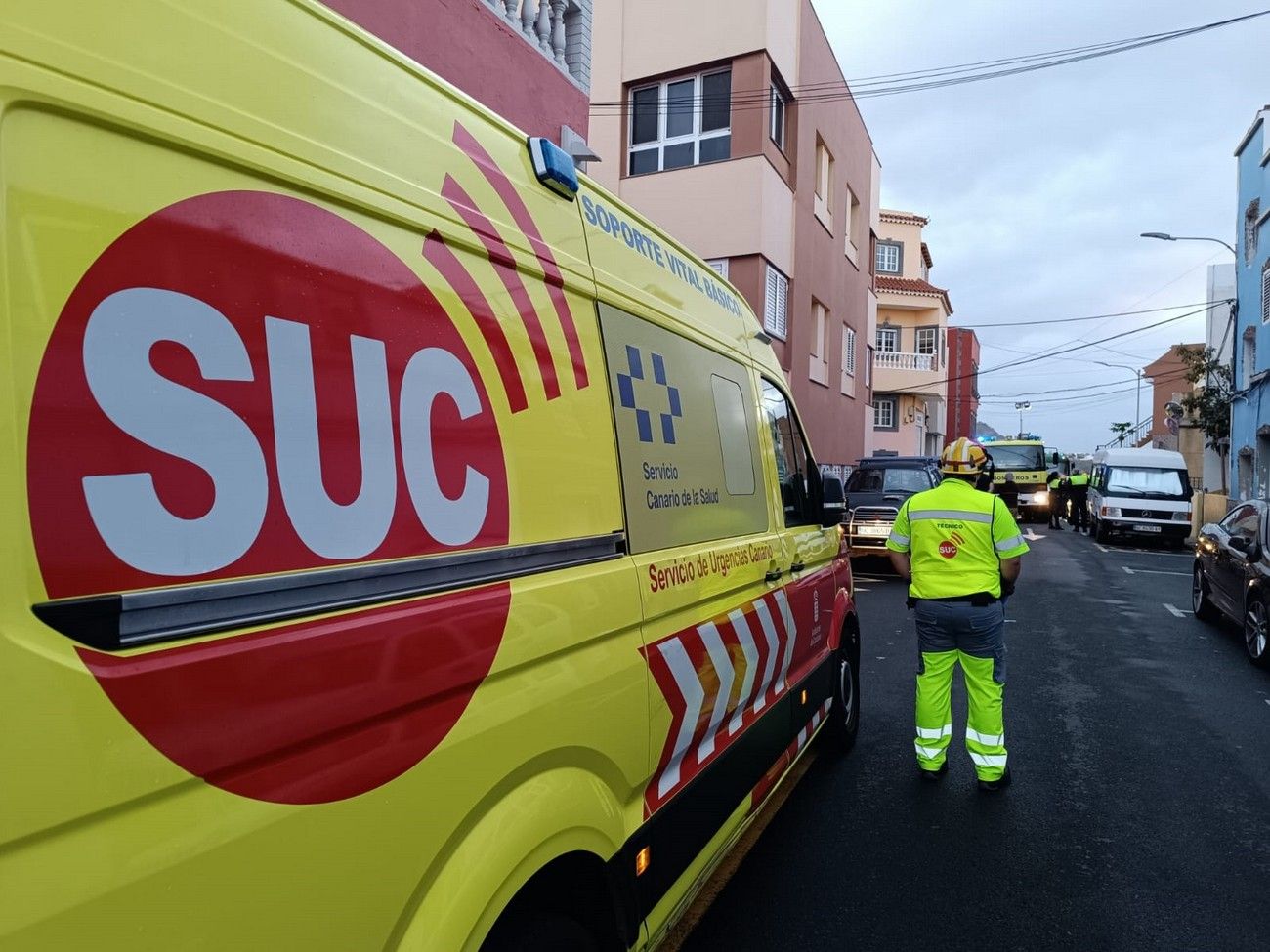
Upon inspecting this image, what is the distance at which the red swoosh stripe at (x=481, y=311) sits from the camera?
170cm

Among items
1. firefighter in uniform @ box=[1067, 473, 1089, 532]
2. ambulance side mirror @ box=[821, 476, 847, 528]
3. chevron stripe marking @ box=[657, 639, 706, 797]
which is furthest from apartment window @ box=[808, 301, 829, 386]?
chevron stripe marking @ box=[657, 639, 706, 797]

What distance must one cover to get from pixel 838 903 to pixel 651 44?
1591cm

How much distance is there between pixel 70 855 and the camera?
39.2 inches

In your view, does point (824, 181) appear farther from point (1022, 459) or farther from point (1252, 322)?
point (1022, 459)

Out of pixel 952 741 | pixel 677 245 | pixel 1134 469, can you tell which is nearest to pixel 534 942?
pixel 677 245

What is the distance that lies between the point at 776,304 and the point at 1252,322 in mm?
14127

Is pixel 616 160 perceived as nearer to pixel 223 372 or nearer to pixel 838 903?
pixel 838 903

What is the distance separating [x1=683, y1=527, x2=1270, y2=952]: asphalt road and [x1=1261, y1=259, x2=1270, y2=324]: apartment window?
57.7 feet

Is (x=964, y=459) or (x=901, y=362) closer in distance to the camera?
(x=964, y=459)

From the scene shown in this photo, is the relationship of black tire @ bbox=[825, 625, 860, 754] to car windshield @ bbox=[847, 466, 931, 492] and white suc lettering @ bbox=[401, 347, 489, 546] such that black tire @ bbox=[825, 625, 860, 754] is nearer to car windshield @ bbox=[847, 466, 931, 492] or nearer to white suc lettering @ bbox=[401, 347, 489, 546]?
white suc lettering @ bbox=[401, 347, 489, 546]

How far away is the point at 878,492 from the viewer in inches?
553

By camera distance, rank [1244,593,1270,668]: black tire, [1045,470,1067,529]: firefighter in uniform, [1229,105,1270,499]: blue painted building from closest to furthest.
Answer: [1244,593,1270,668]: black tire → [1229,105,1270,499]: blue painted building → [1045,470,1067,529]: firefighter in uniform

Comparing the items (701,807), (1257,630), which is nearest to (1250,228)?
(1257,630)

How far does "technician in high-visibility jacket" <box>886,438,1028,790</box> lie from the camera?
Answer: 451 cm
